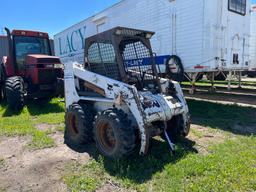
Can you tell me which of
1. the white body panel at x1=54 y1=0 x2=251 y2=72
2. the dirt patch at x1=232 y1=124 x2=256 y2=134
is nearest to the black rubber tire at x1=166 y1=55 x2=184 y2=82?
the white body panel at x1=54 y1=0 x2=251 y2=72

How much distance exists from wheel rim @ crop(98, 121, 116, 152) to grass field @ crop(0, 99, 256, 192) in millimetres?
235

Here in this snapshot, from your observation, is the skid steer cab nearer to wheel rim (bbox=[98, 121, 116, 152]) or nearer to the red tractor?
wheel rim (bbox=[98, 121, 116, 152])

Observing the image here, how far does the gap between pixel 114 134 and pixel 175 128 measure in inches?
56.3

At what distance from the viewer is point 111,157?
4461mm

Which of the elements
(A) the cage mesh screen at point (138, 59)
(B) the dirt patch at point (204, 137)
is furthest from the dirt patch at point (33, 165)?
(B) the dirt patch at point (204, 137)

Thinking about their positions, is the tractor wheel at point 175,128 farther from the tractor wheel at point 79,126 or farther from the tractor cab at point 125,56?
the tractor wheel at point 79,126

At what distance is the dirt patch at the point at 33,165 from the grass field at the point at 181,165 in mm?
160

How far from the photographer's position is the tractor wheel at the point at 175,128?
5117mm

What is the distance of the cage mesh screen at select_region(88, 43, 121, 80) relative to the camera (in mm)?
5121

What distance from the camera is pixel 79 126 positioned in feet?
17.1

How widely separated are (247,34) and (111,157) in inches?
294

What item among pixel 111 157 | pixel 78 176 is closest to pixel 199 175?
pixel 111 157

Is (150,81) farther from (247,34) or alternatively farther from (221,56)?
(247,34)

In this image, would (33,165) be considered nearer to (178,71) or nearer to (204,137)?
(204,137)
